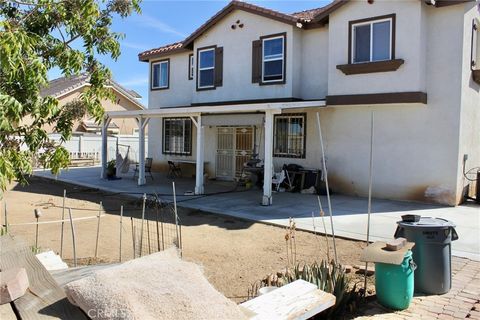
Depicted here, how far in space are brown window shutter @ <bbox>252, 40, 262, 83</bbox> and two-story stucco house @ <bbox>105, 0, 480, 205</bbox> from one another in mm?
38

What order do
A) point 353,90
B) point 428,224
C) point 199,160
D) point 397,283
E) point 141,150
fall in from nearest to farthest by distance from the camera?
point 397,283 < point 428,224 < point 353,90 < point 199,160 < point 141,150

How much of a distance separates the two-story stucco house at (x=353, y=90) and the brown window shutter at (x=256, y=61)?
0.04 meters

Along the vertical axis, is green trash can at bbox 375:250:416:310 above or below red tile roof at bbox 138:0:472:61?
below

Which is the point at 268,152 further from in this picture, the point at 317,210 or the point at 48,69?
the point at 48,69

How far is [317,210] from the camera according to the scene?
11148mm

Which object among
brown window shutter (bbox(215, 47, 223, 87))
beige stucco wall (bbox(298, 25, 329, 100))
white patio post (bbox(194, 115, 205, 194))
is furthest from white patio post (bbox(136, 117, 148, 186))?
beige stucco wall (bbox(298, 25, 329, 100))

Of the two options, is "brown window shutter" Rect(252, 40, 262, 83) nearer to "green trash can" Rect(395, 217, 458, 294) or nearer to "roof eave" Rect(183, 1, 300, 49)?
"roof eave" Rect(183, 1, 300, 49)

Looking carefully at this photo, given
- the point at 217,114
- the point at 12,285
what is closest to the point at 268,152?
the point at 217,114

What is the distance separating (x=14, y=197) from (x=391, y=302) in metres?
12.8

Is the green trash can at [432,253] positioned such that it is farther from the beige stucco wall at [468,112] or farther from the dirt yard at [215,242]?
the beige stucco wall at [468,112]

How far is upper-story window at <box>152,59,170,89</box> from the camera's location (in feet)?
65.0

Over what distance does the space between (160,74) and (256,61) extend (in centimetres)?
645

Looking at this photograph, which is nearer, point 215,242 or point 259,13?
point 215,242

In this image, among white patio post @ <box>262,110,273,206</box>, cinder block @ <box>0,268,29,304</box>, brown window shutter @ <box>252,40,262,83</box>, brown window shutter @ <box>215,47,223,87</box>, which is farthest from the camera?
brown window shutter @ <box>215,47,223,87</box>
